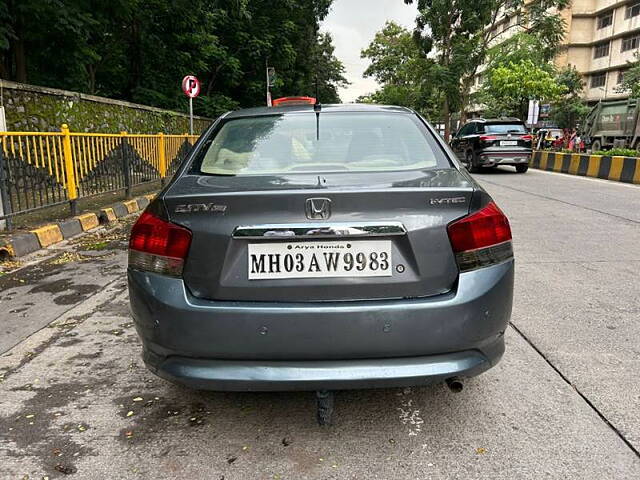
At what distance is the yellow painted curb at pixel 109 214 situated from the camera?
25.9 ft

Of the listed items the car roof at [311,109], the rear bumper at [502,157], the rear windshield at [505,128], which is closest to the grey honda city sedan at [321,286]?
the car roof at [311,109]

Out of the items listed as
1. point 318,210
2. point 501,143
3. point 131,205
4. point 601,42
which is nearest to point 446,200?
point 318,210

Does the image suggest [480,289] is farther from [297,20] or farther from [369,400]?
[297,20]

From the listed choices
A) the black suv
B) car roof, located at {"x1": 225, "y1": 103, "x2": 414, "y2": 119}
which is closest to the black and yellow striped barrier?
the black suv

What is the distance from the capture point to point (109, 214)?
801 centimetres

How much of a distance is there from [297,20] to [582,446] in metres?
29.1

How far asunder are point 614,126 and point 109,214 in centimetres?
2106

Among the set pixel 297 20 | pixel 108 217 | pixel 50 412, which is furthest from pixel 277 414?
pixel 297 20

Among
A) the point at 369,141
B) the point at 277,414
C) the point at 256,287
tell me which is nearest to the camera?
the point at 256,287

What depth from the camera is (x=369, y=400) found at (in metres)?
2.54

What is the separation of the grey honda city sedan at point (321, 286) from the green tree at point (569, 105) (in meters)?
46.3

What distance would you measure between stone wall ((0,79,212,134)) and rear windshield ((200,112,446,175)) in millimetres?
7216

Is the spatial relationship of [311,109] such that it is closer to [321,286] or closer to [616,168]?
[321,286]

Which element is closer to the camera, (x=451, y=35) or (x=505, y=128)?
(x=505, y=128)
